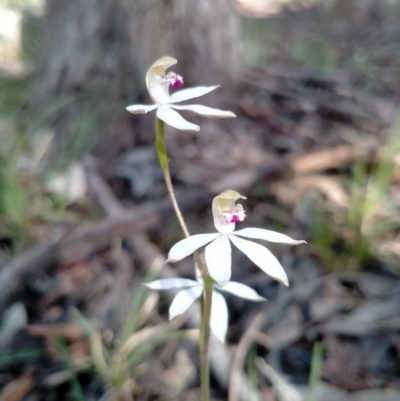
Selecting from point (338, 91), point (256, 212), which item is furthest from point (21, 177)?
point (338, 91)

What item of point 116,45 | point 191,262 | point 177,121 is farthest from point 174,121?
point 116,45

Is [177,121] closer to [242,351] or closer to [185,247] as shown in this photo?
[185,247]

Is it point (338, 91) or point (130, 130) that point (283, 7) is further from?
point (130, 130)

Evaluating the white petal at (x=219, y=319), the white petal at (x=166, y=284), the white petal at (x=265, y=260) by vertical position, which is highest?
the white petal at (x=265, y=260)

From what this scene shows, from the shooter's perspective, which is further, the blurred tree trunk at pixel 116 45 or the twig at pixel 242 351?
the blurred tree trunk at pixel 116 45

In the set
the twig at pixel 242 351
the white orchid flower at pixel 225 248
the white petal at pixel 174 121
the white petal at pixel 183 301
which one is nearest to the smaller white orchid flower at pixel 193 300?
the white petal at pixel 183 301

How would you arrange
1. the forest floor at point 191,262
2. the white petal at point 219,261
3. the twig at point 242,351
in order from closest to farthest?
the white petal at point 219,261 → the twig at point 242,351 → the forest floor at point 191,262

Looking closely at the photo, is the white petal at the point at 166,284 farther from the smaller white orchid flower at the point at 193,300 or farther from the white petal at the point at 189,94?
the white petal at the point at 189,94
